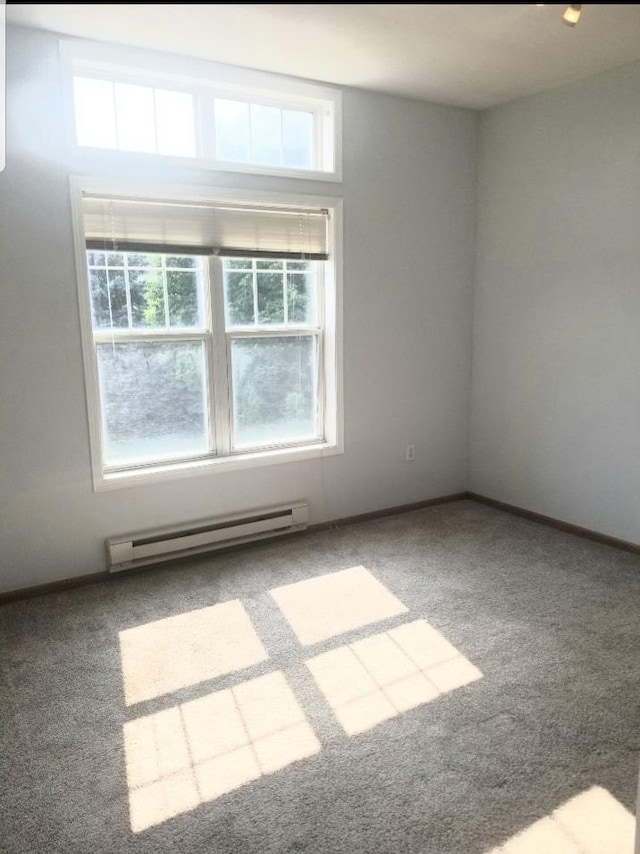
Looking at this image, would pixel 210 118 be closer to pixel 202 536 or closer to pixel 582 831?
pixel 202 536

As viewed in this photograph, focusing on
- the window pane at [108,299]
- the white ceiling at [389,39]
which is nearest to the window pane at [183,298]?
the window pane at [108,299]

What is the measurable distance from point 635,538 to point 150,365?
297 cm

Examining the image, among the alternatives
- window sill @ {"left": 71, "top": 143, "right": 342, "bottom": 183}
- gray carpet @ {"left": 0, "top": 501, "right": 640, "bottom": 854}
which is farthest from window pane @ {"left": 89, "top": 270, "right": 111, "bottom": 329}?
gray carpet @ {"left": 0, "top": 501, "right": 640, "bottom": 854}

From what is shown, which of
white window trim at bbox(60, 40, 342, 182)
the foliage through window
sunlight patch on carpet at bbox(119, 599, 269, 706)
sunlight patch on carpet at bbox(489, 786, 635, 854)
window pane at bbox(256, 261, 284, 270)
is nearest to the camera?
sunlight patch on carpet at bbox(489, 786, 635, 854)

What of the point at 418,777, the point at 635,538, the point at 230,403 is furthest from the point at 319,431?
the point at 418,777

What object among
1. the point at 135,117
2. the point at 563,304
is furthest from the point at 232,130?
the point at 563,304

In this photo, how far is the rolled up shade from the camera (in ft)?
10.2

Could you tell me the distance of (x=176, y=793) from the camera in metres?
1.86

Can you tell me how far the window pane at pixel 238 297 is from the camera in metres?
3.54

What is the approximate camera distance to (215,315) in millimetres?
3486

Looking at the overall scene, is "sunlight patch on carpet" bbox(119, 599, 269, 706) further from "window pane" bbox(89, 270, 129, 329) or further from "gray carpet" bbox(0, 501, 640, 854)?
"window pane" bbox(89, 270, 129, 329)

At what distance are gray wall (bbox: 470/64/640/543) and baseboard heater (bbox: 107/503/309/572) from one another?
5.26 feet

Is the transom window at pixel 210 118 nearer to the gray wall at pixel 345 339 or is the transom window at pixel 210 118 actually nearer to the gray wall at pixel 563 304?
the gray wall at pixel 345 339

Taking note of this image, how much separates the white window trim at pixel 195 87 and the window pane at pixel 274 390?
98 centimetres
